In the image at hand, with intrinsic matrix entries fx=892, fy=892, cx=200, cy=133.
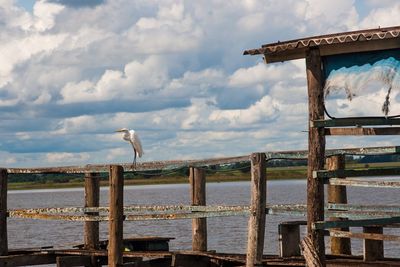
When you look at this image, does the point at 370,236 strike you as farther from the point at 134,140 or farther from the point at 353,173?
the point at 134,140

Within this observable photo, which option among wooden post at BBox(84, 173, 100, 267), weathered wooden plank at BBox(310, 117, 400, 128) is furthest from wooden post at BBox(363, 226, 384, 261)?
wooden post at BBox(84, 173, 100, 267)

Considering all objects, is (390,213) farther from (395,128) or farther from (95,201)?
(95,201)

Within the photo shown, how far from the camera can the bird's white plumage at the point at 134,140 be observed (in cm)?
1831

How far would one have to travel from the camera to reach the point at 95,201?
16.3m

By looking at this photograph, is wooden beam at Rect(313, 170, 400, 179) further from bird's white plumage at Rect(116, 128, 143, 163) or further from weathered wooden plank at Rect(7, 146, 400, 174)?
bird's white plumage at Rect(116, 128, 143, 163)

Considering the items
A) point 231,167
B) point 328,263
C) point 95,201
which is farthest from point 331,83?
point 95,201

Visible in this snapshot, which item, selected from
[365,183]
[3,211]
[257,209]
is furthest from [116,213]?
[365,183]

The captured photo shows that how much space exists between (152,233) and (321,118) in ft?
78.0

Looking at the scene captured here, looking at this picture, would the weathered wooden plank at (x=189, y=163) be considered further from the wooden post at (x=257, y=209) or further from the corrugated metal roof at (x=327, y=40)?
the corrugated metal roof at (x=327, y=40)

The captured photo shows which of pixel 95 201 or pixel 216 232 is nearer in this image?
pixel 95 201

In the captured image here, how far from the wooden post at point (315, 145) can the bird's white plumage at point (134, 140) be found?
7616 mm

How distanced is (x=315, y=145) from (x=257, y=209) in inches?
97.2

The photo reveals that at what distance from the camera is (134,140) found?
18328mm

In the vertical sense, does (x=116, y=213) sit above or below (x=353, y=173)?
below
